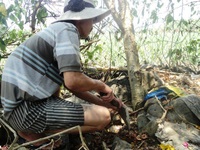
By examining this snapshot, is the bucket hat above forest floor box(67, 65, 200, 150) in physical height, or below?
above

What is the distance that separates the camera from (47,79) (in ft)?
6.48

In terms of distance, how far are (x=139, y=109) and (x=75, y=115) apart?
1218 mm

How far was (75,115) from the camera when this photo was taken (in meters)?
1.99

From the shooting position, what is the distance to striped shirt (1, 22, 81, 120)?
1875 millimetres

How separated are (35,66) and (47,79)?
0.48 feet

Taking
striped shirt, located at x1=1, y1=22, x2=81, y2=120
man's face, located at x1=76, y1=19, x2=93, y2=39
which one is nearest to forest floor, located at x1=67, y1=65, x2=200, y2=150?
striped shirt, located at x1=1, y1=22, x2=81, y2=120

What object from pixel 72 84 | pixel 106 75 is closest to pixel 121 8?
pixel 106 75

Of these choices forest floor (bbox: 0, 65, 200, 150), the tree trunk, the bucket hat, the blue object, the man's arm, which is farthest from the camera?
the tree trunk

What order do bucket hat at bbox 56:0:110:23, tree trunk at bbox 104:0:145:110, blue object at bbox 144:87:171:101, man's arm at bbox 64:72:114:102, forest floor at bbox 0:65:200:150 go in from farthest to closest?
tree trunk at bbox 104:0:145:110 → blue object at bbox 144:87:171:101 → forest floor at bbox 0:65:200:150 → bucket hat at bbox 56:0:110:23 → man's arm at bbox 64:72:114:102

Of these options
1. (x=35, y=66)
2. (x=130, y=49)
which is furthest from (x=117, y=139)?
(x=130, y=49)

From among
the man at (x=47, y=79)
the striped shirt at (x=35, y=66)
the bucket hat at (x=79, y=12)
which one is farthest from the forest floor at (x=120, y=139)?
the bucket hat at (x=79, y=12)

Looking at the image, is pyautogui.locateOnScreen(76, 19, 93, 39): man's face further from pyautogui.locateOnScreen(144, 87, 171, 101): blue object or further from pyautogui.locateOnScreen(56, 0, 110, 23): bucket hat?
pyautogui.locateOnScreen(144, 87, 171, 101): blue object

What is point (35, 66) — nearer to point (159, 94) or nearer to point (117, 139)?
point (117, 139)

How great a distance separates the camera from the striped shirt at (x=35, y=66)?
188 centimetres
